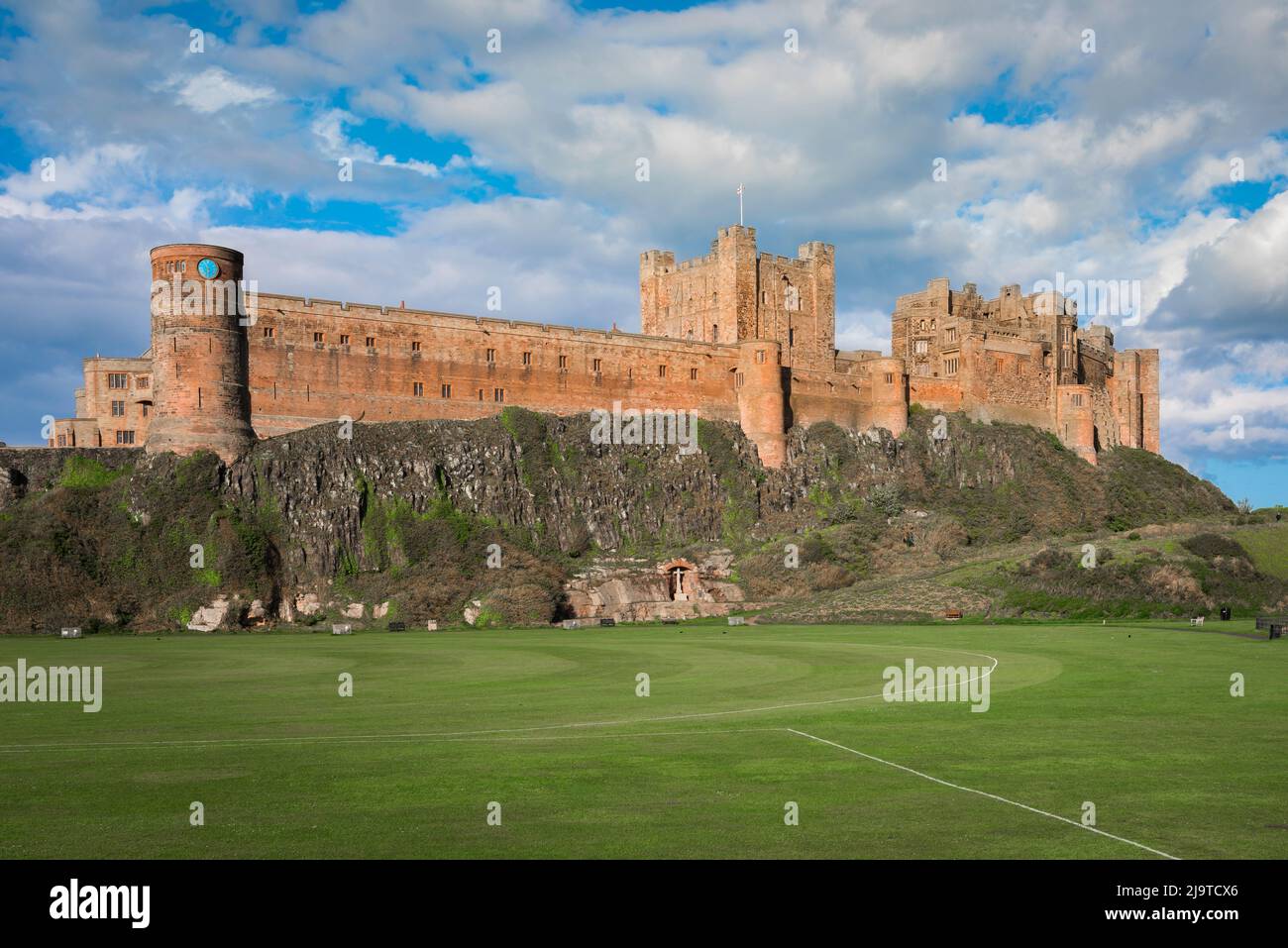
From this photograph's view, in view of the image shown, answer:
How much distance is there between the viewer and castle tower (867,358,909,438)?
10056cm

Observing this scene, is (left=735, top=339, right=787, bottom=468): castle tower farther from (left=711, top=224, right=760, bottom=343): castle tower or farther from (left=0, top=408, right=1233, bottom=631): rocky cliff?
(left=711, top=224, right=760, bottom=343): castle tower

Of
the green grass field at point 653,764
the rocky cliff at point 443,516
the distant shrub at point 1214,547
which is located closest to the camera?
the green grass field at point 653,764

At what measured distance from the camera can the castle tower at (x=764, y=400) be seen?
3661 inches

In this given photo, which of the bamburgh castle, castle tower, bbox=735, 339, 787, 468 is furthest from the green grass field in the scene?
castle tower, bbox=735, 339, 787, 468

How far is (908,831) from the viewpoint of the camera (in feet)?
45.5

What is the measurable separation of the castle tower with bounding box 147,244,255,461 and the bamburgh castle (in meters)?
0.09

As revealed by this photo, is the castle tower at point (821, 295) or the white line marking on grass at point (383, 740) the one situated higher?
the castle tower at point (821, 295)

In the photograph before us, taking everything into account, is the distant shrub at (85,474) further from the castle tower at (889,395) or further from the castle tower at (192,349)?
the castle tower at (889,395)

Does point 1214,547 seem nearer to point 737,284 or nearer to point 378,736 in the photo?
point 737,284

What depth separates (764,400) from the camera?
9338 cm

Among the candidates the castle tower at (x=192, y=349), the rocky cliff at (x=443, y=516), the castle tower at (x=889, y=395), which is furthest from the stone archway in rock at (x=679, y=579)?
the castle tower at (x=889, y=395)

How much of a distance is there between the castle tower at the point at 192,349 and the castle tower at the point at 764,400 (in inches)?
1431

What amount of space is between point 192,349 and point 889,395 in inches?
2051
